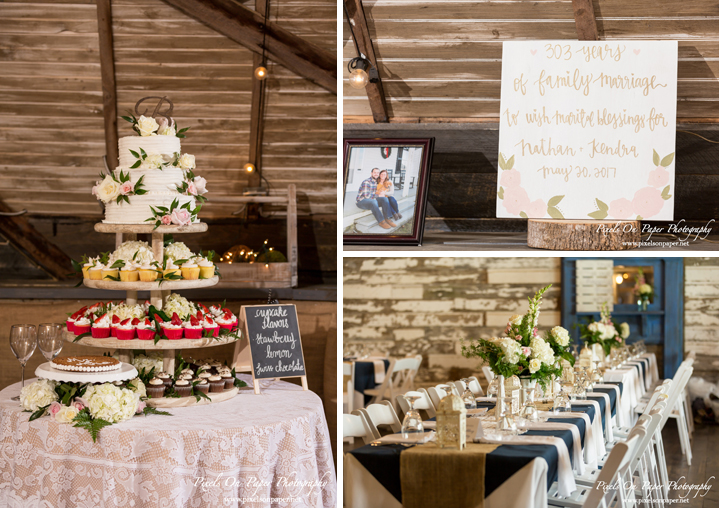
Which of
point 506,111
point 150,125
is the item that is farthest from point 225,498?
point 506,111

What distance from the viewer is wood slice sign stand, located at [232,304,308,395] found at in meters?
3.15

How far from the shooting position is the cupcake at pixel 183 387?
281cm

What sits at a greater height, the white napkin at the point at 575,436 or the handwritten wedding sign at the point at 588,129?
the handwritten wedding sign at the point at 588,129

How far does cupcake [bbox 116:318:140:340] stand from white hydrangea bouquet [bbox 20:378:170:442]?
0.20m

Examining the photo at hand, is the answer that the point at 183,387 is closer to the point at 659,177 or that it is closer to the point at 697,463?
the point at 659,177

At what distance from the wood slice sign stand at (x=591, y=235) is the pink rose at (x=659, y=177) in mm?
154

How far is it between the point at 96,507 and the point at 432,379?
506 centimetres

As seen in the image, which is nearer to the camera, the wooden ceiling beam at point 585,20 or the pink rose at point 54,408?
the pink rose at point 54,408

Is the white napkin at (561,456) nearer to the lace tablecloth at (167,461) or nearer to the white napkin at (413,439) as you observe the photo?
the white napkin at (413,439)

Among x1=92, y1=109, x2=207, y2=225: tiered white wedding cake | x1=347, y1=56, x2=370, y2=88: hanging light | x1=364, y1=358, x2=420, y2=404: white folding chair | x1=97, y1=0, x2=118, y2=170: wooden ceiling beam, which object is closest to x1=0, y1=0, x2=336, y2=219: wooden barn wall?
x1=97, y1=0, x2=118, y2=170: wooden ceiling beam

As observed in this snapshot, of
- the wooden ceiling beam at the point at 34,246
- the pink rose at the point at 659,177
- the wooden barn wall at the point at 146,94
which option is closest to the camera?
the pink rose at the point at 659,177

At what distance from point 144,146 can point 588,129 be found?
69.8 inches

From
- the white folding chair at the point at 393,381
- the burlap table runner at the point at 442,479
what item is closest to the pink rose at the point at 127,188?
Result: the burlap table runner at the point at 442,479

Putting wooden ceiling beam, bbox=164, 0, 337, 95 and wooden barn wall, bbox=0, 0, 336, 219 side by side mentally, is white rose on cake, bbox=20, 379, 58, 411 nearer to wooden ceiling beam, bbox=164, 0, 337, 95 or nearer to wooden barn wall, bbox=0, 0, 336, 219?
wooden barn wall, bbox=0, 0, 336, 219
